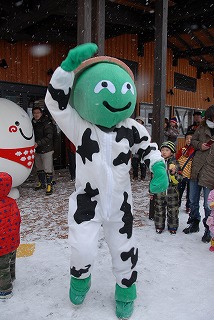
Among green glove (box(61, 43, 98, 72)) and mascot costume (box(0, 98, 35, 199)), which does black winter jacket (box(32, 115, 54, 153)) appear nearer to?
mascot costume (box(0, 98, 35, 199))

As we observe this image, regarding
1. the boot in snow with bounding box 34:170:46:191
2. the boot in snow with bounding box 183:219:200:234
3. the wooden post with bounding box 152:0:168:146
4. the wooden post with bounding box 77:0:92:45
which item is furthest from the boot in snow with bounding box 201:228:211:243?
the boot in snow with bounding box 34:170:46:191

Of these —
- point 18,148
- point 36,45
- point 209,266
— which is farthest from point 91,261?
point 36,45

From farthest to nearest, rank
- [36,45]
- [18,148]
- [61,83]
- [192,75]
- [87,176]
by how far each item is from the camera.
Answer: [192,75], [36,45], [18,148], [87,176], [61,83]

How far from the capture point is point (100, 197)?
2250mm

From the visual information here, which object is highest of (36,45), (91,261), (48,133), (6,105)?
(36,45)

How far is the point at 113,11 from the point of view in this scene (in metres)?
6.88

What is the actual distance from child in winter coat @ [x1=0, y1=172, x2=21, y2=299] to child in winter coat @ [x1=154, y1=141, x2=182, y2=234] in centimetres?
210

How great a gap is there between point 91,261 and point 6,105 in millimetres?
3519

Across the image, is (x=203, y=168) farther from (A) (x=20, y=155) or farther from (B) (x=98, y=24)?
(A) (x=20, y=155)

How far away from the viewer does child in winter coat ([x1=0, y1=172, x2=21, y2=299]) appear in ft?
7.92

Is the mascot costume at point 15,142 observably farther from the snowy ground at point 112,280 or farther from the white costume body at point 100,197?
the white costume body at point 100,197

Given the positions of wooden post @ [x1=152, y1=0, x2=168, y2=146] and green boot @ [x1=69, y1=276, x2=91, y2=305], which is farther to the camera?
wooden post @ [x1=152, y1=0, x2=168, y2=146]

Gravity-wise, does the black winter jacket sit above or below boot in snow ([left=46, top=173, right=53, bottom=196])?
above

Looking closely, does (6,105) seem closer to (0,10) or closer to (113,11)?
(0,10)
